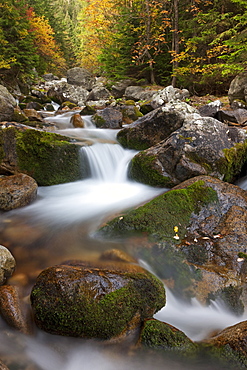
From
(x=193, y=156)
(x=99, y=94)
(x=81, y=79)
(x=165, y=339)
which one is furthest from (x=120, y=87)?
(x=165, y=339)

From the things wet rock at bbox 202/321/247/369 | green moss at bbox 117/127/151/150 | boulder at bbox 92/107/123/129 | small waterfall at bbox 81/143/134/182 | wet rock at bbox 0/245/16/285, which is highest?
boulder at bbox 92/107/123/129

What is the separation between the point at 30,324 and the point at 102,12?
24269 millimetres

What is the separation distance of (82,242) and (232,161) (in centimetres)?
397

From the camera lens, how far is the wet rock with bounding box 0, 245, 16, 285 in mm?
2709

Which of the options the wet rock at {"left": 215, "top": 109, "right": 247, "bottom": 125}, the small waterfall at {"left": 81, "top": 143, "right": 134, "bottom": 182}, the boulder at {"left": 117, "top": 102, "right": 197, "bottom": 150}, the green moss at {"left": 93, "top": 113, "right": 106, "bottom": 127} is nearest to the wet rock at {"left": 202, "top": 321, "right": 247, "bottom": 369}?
the small waterfall at {"left": 81, "top": 143, "right": 134, "bottom": 182}

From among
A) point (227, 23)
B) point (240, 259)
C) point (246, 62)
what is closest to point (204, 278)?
point (240, 259)

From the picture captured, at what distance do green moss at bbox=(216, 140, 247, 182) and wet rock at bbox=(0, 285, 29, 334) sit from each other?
464cm

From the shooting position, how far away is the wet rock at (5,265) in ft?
8.89

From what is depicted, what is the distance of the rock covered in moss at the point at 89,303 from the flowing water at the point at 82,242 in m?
0.14

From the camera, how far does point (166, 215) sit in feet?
12.6

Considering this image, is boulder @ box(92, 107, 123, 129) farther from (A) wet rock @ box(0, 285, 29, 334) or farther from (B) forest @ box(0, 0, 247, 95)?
(A) wet rock @ box(0, 285, 29, 334)

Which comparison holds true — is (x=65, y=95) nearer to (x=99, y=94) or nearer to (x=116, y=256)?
(x=99, y=94)

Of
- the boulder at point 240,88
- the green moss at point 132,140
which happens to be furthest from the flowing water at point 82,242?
the boulder at point 240,88

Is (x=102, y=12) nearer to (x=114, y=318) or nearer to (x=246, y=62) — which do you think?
(x=246, y=62)
